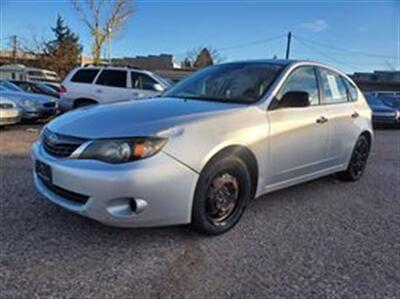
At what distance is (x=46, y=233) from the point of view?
3975mm

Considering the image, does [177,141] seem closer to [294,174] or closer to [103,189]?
[103,189]

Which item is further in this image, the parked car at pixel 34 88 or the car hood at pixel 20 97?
the parked car at pixel 34 88

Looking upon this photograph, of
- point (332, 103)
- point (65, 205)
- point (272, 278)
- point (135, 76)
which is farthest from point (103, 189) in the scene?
point (135, 76)

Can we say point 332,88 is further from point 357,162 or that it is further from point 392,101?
point 392,101

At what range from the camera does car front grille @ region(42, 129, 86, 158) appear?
374cm

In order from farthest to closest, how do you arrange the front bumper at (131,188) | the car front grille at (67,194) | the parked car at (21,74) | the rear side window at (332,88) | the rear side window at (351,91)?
the parked car at (21,74)
the rear side window at (351,91)
the rear side window at (332,88)
the car front grille at (67,194)
the front bumper at (131,188)

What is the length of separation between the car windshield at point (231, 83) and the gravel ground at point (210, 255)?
4.01 feet

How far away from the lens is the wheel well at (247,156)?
406cm

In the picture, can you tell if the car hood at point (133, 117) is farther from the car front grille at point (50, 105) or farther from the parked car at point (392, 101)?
the parked car at point (392, 101)

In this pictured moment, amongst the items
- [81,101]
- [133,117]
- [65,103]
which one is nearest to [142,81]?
[81,101]

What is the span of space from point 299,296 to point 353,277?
0.57m

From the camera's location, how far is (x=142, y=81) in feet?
43.7

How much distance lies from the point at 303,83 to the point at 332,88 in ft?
2.51

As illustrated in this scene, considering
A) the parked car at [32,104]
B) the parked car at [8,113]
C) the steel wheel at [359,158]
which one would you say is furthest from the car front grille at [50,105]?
the steel wheel at [359,158]
